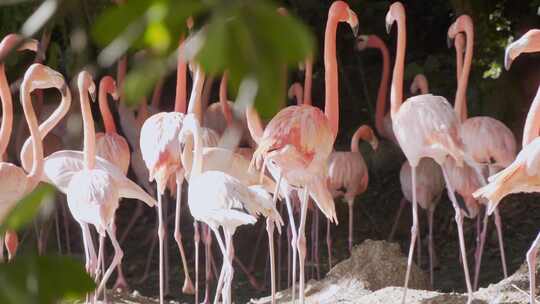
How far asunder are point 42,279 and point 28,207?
6 centimetres

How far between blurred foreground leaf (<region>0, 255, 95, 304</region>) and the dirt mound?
4.65 meters

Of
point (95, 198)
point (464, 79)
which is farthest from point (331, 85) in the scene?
point (95, 198)

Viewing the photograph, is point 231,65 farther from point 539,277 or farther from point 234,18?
point 539,277

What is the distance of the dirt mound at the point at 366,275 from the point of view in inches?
214

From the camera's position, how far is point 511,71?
756cm

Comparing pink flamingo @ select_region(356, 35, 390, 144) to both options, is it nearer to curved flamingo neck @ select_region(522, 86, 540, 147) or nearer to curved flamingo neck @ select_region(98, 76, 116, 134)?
curved flamingo neck @ select_region(98, 76, 116, 134)

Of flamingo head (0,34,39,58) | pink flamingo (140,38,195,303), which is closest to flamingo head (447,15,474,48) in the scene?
pink flamingo (140,38,195,303)

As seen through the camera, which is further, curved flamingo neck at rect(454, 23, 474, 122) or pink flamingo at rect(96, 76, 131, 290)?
pink flamingo at rect(96, 76, 131, 290)

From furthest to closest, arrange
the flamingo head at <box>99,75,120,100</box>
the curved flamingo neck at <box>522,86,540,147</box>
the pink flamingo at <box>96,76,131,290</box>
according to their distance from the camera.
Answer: the flamingo head at <box>99,75,120,100</box>, the pink flamingo at <box>96,76,131,290</box>, the curved flamingo neck at <box>522,86,540,147</box>

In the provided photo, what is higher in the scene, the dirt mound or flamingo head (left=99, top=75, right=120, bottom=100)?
flamingo head (left=99, top=75, right=120, bottom=100)

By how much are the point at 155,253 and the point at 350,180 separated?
183cm

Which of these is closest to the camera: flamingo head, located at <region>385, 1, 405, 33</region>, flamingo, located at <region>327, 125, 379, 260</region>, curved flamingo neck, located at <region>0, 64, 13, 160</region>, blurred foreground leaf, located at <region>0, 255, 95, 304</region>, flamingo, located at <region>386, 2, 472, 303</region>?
Answer: blurred foreground leaf, located at <region>0, 255, 95, 304</region>

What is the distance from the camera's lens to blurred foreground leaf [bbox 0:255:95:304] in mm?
718

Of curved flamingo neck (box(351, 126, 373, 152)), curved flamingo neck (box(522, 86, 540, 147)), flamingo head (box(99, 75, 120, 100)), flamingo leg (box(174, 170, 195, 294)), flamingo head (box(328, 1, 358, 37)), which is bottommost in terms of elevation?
flamingo leg (box(174, 170, 195, 294))
